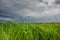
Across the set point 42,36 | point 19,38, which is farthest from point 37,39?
point 19,38

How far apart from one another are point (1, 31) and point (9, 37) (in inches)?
3.5

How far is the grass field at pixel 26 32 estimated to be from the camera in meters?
1.66

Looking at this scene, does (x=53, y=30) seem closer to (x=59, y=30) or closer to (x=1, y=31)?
(x=59, y=30)

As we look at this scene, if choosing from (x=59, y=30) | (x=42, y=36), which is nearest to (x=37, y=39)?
(x=42, y=36)

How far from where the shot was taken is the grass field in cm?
166

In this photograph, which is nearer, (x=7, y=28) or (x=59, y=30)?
(x=7, y=28)

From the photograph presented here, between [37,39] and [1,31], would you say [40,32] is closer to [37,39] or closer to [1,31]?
[37,39]

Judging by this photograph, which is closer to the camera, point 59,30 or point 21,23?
point 21,23

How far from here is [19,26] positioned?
1.71m

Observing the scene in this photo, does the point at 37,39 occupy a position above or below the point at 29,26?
below

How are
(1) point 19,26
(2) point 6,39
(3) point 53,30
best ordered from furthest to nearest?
(3) point 53,30 → (1) point 19,26 → (2) point 6,39

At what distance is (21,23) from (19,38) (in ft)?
0.53

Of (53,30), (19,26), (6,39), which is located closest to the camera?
(6,39)

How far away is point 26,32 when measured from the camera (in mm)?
1697
